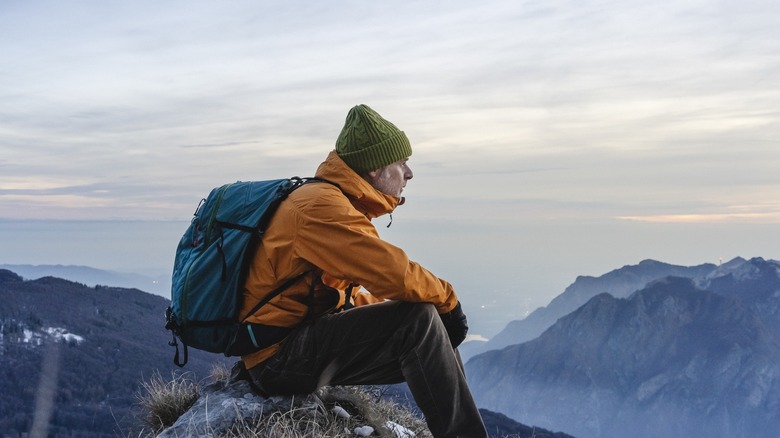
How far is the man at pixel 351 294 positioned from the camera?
575cm

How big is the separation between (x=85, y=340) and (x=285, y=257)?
347 feet

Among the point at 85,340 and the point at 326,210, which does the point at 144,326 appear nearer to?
the point at 85,340

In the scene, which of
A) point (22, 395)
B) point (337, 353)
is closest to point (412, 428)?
point (337, 353)

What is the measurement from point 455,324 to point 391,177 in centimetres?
135

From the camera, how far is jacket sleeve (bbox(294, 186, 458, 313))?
567cm

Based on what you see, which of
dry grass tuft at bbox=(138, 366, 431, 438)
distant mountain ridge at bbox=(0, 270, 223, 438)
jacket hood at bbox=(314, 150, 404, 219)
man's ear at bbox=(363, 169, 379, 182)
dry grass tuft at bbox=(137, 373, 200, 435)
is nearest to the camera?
jacket hood at bbox=(314, 150, 404, 219)

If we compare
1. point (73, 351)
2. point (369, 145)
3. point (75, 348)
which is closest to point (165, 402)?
point (369, 145)

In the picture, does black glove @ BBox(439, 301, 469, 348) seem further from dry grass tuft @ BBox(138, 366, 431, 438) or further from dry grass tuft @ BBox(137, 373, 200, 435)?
dry grass tuft @ BBox(137, 373, 200, 435)

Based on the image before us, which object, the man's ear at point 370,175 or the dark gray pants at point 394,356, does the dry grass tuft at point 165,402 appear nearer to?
the dark gray pants at point 394,356

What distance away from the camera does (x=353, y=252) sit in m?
5.69

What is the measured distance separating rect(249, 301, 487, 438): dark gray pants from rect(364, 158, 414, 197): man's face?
103 cm

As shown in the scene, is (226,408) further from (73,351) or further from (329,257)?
(73,351)

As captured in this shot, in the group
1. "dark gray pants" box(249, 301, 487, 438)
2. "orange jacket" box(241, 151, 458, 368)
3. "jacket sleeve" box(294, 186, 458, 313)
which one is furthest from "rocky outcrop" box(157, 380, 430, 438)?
"jacket sleeve" box(294, 186, 458, 313)

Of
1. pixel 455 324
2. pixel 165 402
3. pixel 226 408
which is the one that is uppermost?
pixel 455 324
